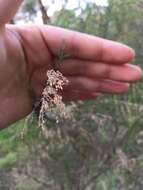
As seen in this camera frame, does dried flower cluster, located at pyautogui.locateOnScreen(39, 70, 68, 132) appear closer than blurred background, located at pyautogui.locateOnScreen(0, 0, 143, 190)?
Yes

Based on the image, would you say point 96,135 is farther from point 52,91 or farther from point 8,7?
point 8,7

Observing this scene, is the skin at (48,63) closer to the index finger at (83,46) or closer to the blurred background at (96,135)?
the index finger at (83,46)

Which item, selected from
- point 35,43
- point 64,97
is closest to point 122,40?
point 64,97

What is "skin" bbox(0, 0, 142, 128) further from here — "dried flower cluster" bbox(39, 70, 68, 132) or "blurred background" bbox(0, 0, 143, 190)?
"blurred background" bbox(0, 0, 143, 190)

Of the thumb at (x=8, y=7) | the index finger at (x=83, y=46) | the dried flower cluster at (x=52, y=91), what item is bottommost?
the dried flower cluster at (x=52, y=91)

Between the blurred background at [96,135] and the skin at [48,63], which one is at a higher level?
the skin at [48,63]

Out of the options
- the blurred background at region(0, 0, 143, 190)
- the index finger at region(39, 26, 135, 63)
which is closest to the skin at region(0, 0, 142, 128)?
the index finger at region(39, 26, 135, 63)

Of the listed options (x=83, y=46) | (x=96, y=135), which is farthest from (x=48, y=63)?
(x=96, y=135)

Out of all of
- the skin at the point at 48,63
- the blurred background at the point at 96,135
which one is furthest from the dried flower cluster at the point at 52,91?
the blurred background at the point at 96,135

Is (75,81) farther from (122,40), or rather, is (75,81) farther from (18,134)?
(122,40)
